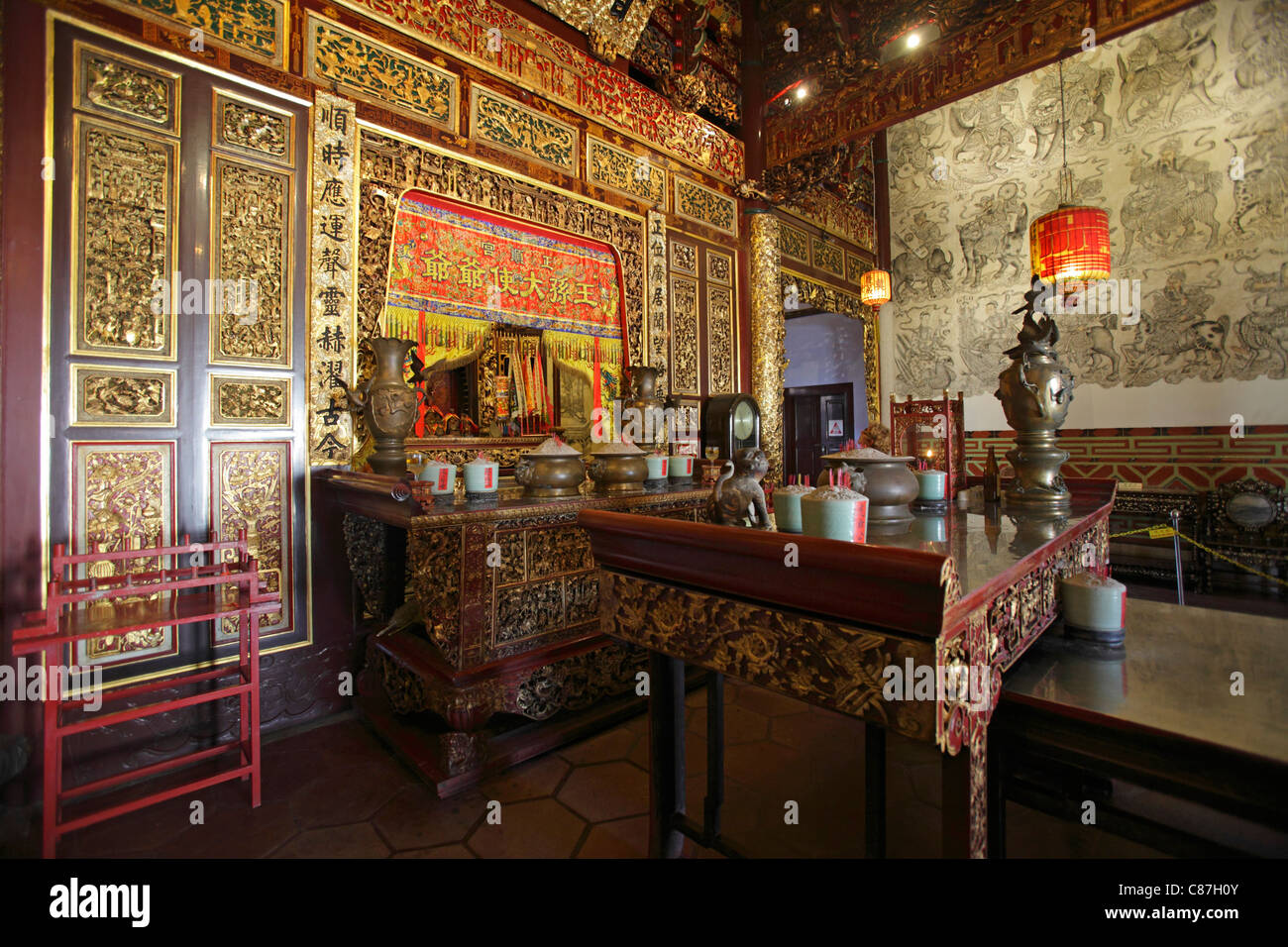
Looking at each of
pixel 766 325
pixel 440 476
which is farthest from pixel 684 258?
pixel 440 476

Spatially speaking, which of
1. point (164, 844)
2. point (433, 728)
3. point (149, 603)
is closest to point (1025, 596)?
point (433, 728)

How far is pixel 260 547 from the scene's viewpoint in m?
2.58

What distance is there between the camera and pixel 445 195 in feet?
10.5

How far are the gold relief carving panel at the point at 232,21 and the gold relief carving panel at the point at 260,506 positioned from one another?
5.90 ft

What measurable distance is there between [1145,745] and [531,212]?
379cm

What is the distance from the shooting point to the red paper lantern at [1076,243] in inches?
169

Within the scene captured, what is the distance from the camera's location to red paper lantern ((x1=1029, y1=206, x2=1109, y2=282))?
4.28 metres

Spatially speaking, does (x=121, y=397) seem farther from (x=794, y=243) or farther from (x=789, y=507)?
(x=794, y=243)

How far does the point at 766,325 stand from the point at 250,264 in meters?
3.95

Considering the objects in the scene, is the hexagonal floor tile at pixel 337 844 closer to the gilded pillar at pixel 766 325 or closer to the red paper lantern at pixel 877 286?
the gilded pillar at pixel 766 325

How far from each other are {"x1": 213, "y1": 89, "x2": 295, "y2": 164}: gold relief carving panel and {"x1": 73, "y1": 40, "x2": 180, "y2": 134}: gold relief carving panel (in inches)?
6.1

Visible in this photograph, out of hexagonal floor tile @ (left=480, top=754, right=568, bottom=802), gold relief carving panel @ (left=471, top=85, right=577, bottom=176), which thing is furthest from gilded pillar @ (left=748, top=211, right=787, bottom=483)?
hexagonal floor tile @ (left=480, top=754, right=568, bottom=802)

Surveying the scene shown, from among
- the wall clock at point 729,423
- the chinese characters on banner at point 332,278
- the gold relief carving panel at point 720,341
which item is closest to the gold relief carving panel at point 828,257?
the gold relief carving panel at point 720,341

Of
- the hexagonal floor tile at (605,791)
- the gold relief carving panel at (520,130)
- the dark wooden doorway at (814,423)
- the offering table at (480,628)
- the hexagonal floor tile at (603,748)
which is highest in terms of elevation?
the gold relief carving panel at (520,130)
